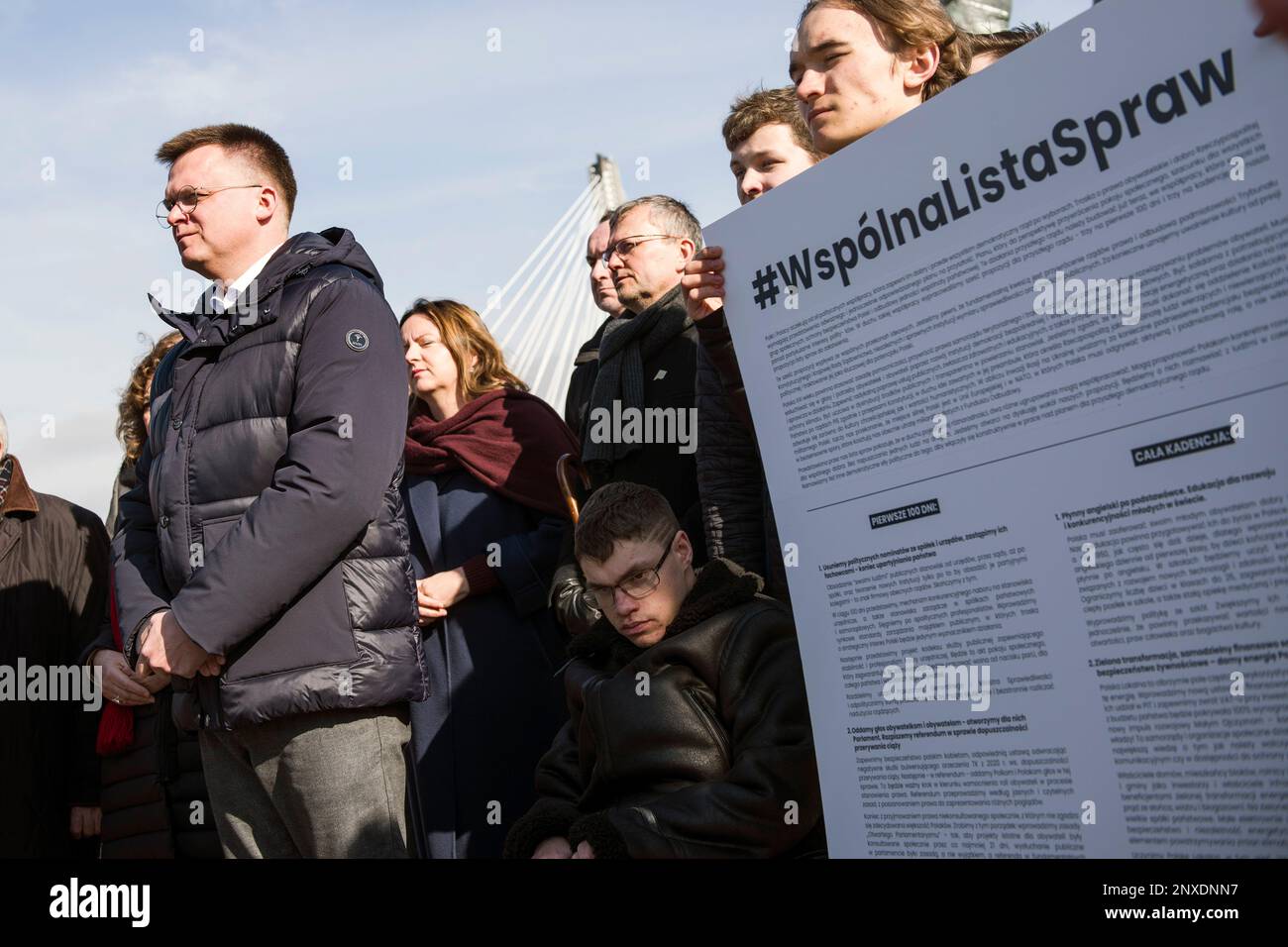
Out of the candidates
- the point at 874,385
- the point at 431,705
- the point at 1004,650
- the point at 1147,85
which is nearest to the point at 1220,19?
the point at 1147,85

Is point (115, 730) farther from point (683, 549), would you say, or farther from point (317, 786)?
point (683, 549)

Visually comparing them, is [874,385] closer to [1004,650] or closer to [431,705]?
[1004,650]

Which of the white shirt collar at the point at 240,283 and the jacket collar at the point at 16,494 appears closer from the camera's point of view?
the white shirt collar at the point at 240,283

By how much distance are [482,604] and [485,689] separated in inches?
9.9

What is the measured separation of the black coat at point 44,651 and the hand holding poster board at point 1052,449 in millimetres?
3150

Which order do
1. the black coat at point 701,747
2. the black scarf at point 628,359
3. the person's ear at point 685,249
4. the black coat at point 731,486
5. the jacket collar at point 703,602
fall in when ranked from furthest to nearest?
the person's ear at point 685,249 < the black scarf at point 628,359 < the black coat at point 731,486 < the jacket collar at point 703,602 < the black coat at point 701,747

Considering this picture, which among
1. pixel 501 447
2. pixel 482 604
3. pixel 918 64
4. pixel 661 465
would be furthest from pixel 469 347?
pixel 918 64

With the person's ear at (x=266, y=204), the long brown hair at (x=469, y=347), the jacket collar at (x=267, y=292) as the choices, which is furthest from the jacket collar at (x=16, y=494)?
Answer: the person's ear at (x=266, y=204)

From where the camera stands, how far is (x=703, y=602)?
2828 mm

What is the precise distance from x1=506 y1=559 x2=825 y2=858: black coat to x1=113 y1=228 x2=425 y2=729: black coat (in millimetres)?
534

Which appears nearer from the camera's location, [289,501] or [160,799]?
[289,501]

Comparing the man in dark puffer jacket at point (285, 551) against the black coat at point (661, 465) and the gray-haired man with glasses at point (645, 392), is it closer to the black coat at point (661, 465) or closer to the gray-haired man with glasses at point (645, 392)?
the black coat at point (661, 465)

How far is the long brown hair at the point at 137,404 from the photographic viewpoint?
4.53 m
